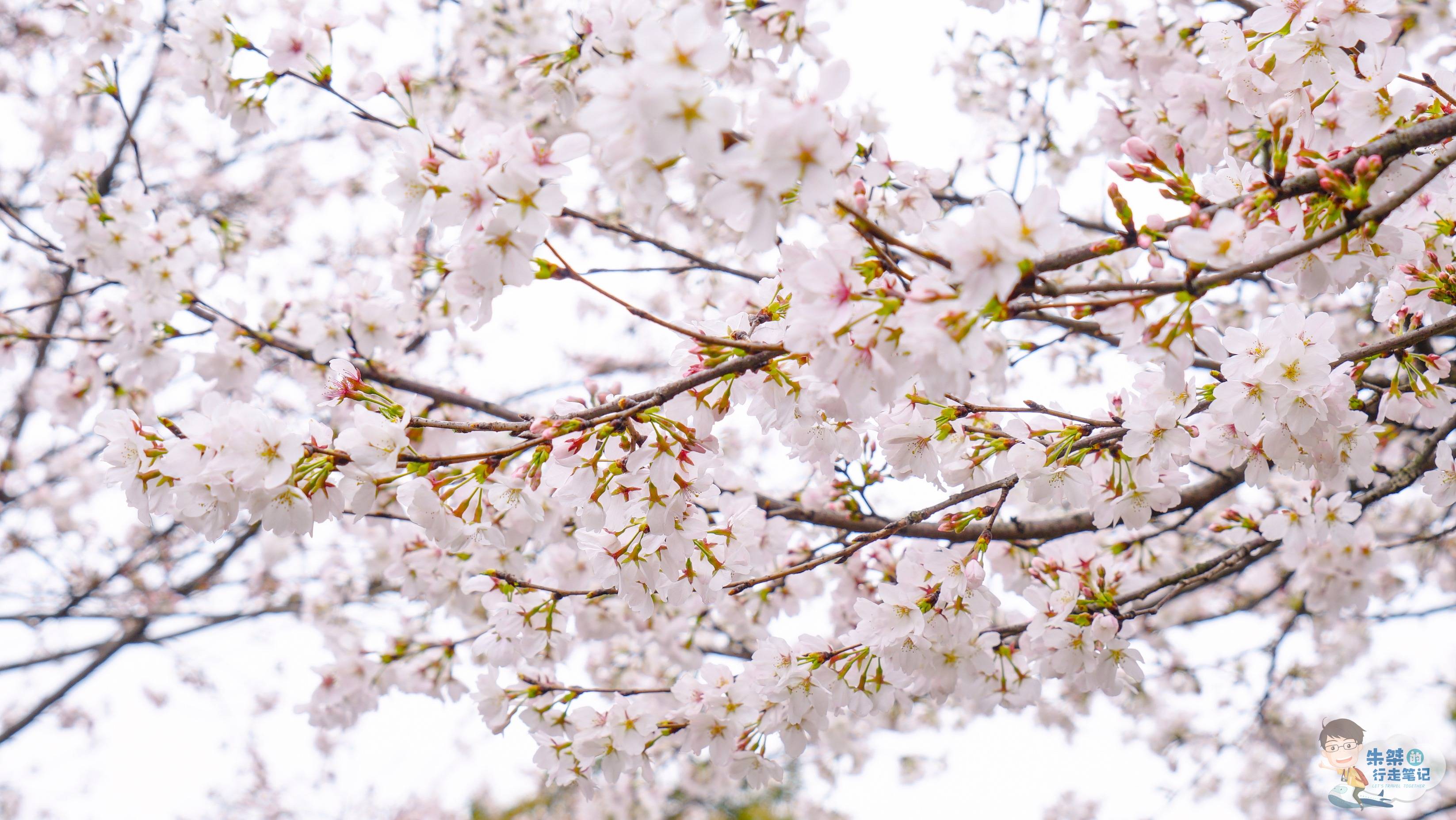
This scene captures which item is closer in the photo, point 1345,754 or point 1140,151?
point 1140,151

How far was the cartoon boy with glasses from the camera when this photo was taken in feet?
11.2

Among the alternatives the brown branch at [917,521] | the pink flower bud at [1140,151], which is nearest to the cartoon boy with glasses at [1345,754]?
the brown branch at [917,521]

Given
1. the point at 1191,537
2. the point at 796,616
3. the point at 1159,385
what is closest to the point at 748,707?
the point at 796,616

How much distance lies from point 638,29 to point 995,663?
79.7 inches

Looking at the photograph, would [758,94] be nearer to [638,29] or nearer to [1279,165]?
[638,29]

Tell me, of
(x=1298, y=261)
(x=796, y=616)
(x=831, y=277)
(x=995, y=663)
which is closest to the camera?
(x=831, y=277)

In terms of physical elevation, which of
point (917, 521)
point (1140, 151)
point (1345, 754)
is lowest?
point (1345, 754)

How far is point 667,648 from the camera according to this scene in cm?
362

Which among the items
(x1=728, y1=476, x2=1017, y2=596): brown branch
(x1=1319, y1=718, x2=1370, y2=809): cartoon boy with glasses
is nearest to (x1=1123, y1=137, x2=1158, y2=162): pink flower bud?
(x1=728, y1=476, x2=1017, y2=596): brown branch

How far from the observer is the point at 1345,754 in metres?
3.44

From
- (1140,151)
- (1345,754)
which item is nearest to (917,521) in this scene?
(1140,151)

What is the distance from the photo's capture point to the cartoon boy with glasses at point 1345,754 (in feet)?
11.2

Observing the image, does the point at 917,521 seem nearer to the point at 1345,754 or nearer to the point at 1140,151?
the point at 1140,151

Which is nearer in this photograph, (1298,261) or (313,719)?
(1298,261)
